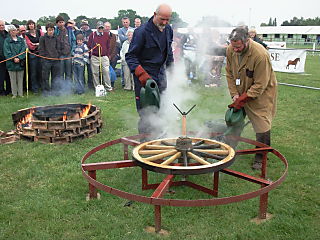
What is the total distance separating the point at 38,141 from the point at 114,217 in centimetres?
275

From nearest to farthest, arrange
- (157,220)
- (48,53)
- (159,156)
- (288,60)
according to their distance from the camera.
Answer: (157,220) → (159,156) → (48,53) → (288,60)

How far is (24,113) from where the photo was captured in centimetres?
611

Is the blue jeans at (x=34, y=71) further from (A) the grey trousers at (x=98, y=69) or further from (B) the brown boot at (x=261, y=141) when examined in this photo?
(B) the brown boot at (x=261, y=141)

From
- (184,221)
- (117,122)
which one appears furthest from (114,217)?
(117,122)

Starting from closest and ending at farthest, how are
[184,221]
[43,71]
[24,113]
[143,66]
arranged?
[184,221]
[143,66]
[24,113]
[43,71]

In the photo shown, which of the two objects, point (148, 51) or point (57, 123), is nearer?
point (148, 51)

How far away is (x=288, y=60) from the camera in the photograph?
42.8 ft

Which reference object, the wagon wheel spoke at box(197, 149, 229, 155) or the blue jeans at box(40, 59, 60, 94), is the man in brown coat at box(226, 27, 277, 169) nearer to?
the wagon wheel spoke at box(197, 149, 229, 155)

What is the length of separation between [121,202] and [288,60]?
37.8 feet

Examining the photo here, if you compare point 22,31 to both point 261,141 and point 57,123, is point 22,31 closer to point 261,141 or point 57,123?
point 57,123

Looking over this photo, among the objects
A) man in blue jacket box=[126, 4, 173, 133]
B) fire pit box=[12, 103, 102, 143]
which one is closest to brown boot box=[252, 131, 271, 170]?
man in blue jacket box=[126, 4, 173, 133]

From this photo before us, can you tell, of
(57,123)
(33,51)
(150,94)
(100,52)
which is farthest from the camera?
(100,52)

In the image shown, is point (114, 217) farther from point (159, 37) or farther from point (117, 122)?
point (117, 122)

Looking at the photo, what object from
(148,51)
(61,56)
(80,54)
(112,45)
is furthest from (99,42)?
(148,51)
